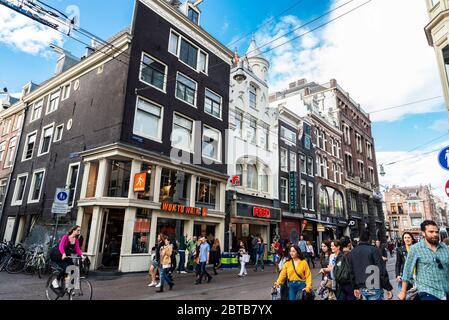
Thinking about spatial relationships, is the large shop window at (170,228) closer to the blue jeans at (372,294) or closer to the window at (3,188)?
the blue jeans at (372,294)

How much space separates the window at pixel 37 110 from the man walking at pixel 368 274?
25498 mm

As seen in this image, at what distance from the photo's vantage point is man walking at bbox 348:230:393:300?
192 inches

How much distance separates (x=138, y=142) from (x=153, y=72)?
464 cm

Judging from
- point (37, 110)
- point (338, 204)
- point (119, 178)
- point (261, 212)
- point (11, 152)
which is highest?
point (37, 110)

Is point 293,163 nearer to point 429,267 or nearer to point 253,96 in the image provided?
point 253,96

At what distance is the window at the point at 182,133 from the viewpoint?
690 inches

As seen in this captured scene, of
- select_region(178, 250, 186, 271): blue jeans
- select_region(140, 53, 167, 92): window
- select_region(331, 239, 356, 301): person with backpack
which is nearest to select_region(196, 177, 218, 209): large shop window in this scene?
select_region(178, 250, 186, 271): blue jeans

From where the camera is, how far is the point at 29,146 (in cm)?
2319

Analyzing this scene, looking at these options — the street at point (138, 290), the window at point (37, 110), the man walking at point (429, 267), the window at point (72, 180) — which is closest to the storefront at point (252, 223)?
the street at point (138, 290)

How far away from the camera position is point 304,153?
29.5m

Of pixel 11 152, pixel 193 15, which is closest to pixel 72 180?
pixel 11 152

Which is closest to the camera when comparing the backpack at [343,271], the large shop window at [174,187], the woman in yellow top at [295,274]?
the backpack at [343,271]

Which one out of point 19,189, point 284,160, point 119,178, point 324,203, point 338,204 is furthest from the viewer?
point 338,204

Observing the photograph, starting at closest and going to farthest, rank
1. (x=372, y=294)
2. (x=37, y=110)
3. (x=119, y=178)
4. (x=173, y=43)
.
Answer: (x=372, y=294) < (x=119, y=178) < (x=173, y=43) < (x=37, y=110)
